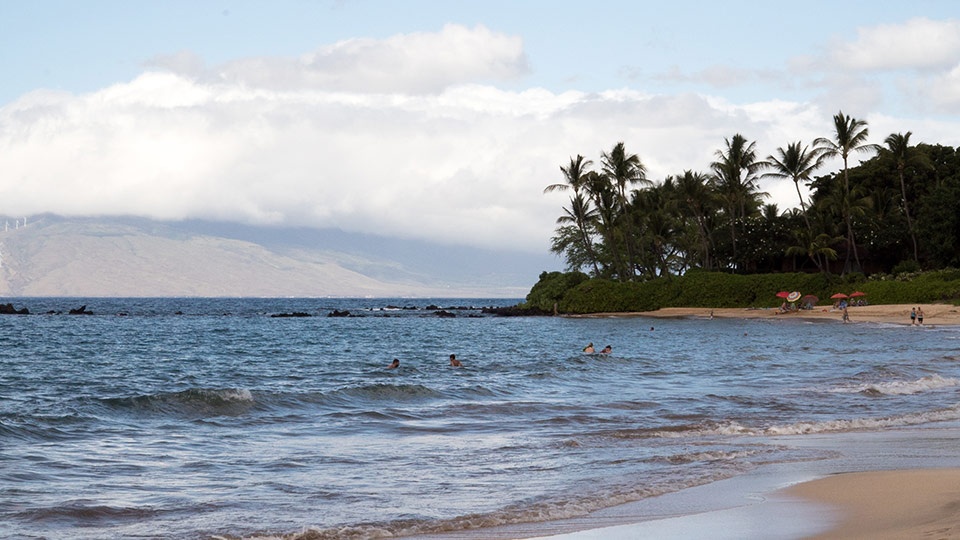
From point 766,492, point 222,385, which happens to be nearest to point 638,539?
point 766,492

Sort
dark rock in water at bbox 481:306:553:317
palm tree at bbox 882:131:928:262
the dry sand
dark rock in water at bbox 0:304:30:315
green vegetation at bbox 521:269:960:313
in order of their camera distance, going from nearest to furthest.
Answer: the dry sand, green vegetation at bbox 521:269:960:313, palm tree at bbox 882:131:928:262, dark rock in water at bbox 481:306:553:317, dark rock in water at bbox 0:304:30:315

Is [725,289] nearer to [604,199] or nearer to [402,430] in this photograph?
[604,199]

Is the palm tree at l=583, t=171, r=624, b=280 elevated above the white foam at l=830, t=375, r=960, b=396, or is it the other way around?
the palm tree at l=583, t=171, r=624, b=280

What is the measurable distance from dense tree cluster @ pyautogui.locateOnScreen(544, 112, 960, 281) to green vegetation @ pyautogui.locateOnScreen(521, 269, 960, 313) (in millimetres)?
2244

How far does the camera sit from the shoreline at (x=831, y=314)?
194 feet

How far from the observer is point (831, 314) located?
6675cm

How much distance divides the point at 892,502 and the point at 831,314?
60.3 metres

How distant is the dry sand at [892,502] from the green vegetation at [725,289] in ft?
187

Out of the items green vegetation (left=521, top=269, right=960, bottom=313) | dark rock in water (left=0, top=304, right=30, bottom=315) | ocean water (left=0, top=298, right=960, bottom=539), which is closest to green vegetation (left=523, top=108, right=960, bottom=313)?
green vegetation (left=521, top=269, right=960, bottom=313)

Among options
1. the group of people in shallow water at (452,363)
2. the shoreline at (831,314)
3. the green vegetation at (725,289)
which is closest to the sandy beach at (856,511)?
the group of people in shallow water at (452,363)

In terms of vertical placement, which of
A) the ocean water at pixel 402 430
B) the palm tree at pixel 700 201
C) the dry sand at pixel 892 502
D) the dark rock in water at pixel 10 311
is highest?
the palm tree at pixel 700 201

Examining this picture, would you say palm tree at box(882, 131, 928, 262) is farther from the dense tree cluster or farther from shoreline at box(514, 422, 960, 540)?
shoreline at box(514, 422, 960, 540)

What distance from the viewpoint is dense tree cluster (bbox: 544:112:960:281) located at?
72938 mm

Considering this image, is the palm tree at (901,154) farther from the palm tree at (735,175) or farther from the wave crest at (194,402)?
the wave crest at (194,402)
